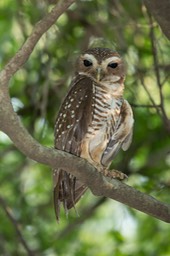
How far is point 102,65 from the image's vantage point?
4.49 meters

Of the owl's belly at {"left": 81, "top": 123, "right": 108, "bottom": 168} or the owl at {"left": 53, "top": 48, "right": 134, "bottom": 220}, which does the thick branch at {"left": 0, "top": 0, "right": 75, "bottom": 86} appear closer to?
the owl at {"left": 53, "top": 48, "right": 134, "bottom": 220}

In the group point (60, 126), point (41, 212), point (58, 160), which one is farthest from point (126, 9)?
point (58, 160)

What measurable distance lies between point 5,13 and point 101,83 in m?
1.76

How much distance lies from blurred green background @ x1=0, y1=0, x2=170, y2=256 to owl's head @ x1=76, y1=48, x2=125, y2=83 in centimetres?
54

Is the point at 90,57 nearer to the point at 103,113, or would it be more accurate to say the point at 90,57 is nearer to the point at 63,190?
the point at 103,113

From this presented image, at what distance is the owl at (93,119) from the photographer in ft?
13.4

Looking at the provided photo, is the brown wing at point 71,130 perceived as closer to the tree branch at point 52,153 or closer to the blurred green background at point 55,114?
the tree branch at point 52,153

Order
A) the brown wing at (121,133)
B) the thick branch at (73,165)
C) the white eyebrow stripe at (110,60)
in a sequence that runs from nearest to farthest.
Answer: the thick branch at (73,165) → the brown wing at (121,133) → the white eyebrow stripe at (110,60)

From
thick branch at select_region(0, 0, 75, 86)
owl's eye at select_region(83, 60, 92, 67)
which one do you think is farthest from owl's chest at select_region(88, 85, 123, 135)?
thick branch at select_region(0, 0, 75, 86)

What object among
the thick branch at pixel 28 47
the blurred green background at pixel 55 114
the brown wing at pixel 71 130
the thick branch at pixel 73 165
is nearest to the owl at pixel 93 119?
the brown wing at pixel 71 130

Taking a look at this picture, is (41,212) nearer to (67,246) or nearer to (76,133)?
(67,246)

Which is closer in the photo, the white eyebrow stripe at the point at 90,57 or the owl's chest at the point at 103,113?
the owl's chest at the point at 103,113

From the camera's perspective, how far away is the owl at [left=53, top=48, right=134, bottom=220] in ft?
13.4

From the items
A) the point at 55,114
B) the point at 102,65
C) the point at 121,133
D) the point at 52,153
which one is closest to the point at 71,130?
the point at 121,133
